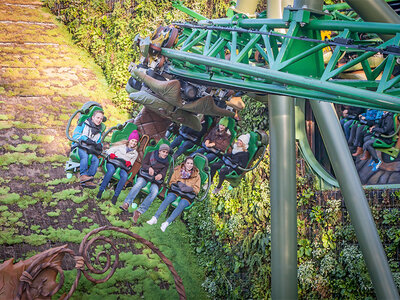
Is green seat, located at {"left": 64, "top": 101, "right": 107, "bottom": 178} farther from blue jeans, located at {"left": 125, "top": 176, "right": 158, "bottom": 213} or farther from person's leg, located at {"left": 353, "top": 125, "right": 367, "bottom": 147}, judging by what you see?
person's leg, located at {"left": 353, "top": 125, "right": 367, "bottom": 147}

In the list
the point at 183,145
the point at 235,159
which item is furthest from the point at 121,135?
the point at 235,159

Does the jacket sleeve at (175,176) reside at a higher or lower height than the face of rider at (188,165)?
lower

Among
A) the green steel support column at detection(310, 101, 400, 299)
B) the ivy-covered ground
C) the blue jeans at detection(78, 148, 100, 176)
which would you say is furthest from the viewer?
the ivy-covered ground

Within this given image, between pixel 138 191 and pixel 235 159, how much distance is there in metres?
1.81

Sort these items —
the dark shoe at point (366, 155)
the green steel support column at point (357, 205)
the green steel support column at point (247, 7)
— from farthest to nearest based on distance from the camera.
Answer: the dark shoe at point (366, 155), the green steel support column at point (247, 7), the green steel support column at point (357, 205)

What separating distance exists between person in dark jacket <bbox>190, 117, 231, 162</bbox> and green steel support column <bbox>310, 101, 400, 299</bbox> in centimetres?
161

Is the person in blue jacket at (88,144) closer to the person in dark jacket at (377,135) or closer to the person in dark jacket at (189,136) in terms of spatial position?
the person in dark jacket at (189,136)

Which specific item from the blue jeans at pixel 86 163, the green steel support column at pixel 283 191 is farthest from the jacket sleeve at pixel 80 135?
the green steel support column at pixel 283 191

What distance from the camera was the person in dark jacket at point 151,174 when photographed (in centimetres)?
937

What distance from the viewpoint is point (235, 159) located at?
9.89m

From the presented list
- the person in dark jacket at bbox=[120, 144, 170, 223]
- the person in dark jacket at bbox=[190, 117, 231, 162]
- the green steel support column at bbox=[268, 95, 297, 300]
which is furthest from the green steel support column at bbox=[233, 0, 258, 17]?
the person in dark jacket at bbox=[120, 144, 170, 223]

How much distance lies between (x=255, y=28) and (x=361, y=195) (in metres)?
3.37

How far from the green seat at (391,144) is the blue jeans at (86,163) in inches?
225

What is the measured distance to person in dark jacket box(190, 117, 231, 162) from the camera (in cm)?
985
